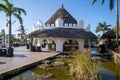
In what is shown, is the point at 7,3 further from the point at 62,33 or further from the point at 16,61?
the point at 16,61

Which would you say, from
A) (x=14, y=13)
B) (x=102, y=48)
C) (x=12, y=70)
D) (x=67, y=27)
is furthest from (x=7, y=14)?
(x=102, y=48)

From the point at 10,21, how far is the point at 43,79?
1351 cm

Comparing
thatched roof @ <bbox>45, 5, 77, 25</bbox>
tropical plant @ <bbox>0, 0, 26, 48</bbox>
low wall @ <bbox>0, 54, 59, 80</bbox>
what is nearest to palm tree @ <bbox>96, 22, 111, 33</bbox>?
thatched roof @ <bbox>45, 5, 77, 25</bbox>

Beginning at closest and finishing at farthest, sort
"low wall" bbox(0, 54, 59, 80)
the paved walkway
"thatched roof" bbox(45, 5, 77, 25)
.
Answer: "low wall" bbox(0, 54, 59, 80)
the paved walkway
"thatched roof" bbox(45, 5, 77, 25)

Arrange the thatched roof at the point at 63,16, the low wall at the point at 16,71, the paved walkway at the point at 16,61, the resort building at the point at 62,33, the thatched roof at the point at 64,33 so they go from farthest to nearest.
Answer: the thatched roof at the point at 63,16
the resort building at the point at 62,33
the thatched roof at the point at 64,33
the paved walkway at the point at 16,61
the low wall at the point at 16,71

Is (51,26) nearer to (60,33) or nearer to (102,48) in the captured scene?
(60,33)

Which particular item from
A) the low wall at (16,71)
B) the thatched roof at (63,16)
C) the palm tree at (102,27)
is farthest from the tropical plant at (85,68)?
the palm tree at (102,27)

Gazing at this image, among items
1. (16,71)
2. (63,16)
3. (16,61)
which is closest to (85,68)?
(16,71)

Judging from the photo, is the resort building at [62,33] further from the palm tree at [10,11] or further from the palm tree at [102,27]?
the palm tree at [102,27]

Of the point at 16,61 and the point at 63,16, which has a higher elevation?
the point at 63,16

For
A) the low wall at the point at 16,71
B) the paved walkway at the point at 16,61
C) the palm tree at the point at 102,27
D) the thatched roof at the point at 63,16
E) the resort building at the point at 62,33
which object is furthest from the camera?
the palm tree at the point at 102,27

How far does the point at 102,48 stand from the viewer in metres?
32.2

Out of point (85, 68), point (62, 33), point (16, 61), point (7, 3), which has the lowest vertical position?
point (16, 61)

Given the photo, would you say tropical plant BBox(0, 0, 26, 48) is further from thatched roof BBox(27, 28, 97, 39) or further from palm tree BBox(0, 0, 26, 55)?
thatched roof BBox(27, 28, 97, 39)
